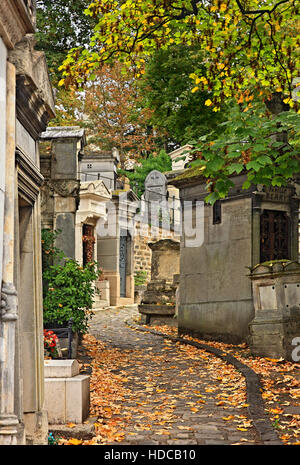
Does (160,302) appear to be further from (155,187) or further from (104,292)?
(155,187)

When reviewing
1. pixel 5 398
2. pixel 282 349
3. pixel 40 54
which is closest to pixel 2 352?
pixel 5 398

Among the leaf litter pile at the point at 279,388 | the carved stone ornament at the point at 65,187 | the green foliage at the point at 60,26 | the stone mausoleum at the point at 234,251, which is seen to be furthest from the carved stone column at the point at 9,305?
the green foliage at the point at 60,26

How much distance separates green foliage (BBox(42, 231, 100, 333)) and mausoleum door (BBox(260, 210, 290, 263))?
11.9ft

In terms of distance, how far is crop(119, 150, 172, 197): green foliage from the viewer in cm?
3499

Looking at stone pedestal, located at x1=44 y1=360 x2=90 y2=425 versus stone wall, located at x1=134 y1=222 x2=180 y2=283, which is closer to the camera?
stone pedestal, located at x1=44 y1=360 x2=90 y2=425

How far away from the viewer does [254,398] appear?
778cm

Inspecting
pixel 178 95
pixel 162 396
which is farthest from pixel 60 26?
pixel 162 396

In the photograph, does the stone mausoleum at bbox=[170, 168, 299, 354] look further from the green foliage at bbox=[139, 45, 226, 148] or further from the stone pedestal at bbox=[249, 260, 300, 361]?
the green foliage at bbox=[139, 45, 226, 148]

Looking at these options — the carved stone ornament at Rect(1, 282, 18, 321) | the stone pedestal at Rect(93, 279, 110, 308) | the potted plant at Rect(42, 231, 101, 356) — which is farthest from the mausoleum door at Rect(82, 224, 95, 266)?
the carved stone ornament at Rect(1, 282, 18, 321)

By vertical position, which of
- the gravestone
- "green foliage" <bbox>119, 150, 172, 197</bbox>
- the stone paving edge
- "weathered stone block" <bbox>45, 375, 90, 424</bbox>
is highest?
"green foliage" <bbox>119, 150, 172, 197</bbox>

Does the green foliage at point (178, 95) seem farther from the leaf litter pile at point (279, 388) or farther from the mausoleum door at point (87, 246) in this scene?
the leaf litter pile at point (279, 388)

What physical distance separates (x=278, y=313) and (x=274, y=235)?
259cm

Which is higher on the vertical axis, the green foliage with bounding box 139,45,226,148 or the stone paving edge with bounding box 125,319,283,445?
the green foliage with bounding box 139,45,226,148

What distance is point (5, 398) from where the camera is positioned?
4.18 m
